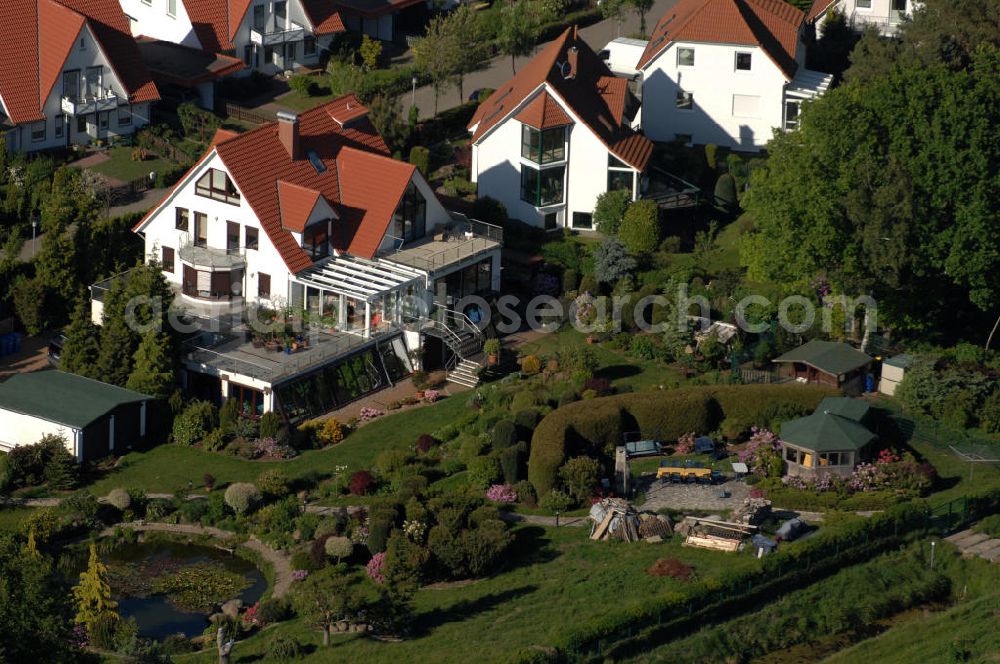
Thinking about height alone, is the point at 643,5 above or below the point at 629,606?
above

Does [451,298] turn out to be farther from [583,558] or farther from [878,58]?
[878,58]

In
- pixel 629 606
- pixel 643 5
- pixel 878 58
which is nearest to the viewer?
pixel 629 606

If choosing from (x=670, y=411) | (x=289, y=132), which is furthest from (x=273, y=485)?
(x=289, y=132)

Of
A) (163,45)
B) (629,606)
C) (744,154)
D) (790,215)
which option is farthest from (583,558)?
(163,45)

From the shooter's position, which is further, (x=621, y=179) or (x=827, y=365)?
(x=621, y=179)

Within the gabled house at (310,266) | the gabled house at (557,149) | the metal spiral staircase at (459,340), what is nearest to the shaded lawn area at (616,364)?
the metal spiral staircase at (459,340)

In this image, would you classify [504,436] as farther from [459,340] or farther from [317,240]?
[317,240]

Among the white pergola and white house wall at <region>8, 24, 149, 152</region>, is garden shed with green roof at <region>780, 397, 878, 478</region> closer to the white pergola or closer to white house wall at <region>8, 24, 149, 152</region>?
the white pergola
